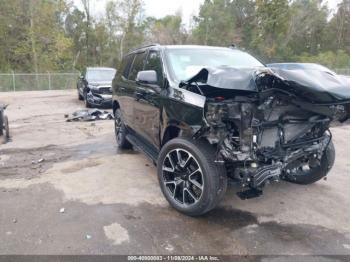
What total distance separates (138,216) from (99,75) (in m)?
11.0

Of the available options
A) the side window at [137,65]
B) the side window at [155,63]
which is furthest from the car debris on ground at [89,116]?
the side window at [155,63]

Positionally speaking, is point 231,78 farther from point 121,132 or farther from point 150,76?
point 121,132

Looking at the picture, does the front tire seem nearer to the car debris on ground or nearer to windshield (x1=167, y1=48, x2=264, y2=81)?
windshield (x1=167, y1=48, x2=264, y2=81)

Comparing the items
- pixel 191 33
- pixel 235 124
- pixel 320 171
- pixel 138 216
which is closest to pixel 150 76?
pixel 235 124

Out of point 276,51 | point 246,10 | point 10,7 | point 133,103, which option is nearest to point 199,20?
point 246,10

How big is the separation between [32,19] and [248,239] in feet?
98.0

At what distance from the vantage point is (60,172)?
4961mm

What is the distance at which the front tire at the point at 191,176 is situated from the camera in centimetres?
311

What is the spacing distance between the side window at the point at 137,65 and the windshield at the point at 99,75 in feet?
26.5

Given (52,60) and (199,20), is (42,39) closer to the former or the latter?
(52,60)

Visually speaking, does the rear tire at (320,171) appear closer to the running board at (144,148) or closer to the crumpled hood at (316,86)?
the crumpled hood at (316,86)

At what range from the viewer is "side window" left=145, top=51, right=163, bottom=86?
4.00 metres

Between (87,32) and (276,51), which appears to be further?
(87,32)

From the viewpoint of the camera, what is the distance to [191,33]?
3994cm
